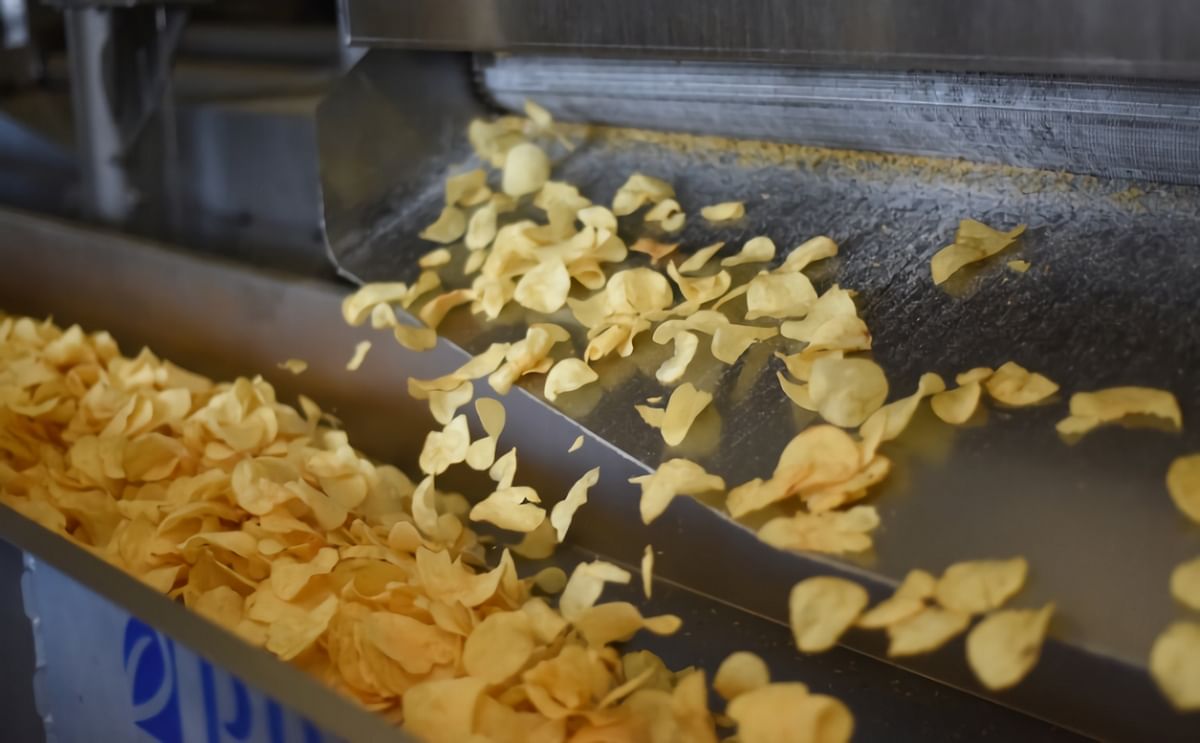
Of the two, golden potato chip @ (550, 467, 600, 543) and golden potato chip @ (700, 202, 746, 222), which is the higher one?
golden potato chip @ (700, 202, 746, 222)

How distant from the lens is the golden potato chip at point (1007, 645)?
2.32ft

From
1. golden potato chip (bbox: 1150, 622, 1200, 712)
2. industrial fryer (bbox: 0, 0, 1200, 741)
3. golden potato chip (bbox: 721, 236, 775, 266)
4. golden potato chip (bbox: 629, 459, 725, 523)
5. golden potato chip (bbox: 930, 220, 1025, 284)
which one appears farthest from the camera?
golden potato chip (bbox: 721, 236, 775, 266)

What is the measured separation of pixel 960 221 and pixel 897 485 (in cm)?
34

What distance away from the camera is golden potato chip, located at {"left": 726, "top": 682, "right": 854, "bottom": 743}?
2.46ft

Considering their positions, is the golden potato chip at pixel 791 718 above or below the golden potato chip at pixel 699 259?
below

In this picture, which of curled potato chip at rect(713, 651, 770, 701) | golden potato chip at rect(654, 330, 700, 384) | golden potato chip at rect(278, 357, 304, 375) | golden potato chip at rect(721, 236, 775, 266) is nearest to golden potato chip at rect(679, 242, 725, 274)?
golden potato chip at rect(721, 236, 775, 266)

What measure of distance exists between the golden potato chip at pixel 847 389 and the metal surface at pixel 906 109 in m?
0.30

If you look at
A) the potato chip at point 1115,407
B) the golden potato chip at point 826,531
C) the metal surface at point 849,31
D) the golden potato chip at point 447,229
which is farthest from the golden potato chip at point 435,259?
the potato chip at point 1115,407

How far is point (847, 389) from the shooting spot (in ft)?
2.97

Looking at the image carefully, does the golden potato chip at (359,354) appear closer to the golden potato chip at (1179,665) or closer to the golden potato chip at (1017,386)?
the golden potato chip at (1017,386)

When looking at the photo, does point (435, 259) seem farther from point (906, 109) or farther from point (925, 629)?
point (925, 629)

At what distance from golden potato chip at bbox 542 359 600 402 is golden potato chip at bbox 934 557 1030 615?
43cm

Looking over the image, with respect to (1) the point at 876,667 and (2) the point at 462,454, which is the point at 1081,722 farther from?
(2) the point at 462,454

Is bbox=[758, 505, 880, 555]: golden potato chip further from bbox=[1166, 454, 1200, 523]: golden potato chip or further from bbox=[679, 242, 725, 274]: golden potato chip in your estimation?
bbox=[679, 242, 725, 274]: golden potato chip
